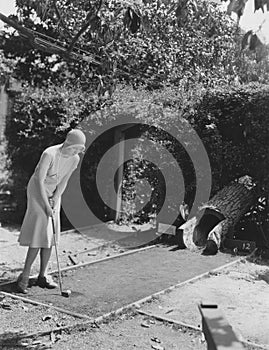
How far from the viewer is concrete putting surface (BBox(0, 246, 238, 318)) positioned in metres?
5.54

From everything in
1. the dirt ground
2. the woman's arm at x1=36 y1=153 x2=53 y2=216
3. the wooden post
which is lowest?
the dirt ground

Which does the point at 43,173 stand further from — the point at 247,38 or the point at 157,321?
the point at 247,38

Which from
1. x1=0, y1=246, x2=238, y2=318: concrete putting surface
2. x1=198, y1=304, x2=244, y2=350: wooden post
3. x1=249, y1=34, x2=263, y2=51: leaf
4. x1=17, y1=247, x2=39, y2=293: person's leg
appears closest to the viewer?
x1=198, y1=304, x2=244, y2=350: wooden post

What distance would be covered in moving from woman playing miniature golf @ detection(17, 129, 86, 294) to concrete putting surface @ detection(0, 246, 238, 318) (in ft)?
0.95

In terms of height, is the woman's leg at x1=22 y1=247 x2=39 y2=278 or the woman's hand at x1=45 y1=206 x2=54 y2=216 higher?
the woman's hand at x1=45 y1=206 x2=54 y2=216

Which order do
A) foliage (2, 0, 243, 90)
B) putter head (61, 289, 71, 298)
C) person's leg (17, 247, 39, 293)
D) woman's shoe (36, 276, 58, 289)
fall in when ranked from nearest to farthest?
putter head (61, 289, 71, 298)
person's leg (17, 247, 39, 293)
woman's shoe (36, 276, 58, 289)
foliage (2, 0, 243, 90)

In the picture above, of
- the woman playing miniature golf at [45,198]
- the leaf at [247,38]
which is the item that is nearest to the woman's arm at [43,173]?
the woman playing miniature golf at [45,198]

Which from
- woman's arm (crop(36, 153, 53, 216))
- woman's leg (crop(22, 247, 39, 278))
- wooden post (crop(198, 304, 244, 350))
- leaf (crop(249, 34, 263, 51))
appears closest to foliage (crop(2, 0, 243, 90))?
woman's arm (crop(36, 153, 53, 216))

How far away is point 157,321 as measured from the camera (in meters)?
4.98

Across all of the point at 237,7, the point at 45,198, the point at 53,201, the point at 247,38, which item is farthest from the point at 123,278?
the point at 237,7

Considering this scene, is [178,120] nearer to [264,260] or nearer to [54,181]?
[264,260]

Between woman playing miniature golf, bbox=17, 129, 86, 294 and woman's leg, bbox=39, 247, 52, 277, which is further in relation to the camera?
woman's leg, bbox=39, 247, 52, 277

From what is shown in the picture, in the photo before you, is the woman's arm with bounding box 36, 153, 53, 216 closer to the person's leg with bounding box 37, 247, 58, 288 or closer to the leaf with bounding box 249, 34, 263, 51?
the person's leg with bounding box 37, 247, 58, 288

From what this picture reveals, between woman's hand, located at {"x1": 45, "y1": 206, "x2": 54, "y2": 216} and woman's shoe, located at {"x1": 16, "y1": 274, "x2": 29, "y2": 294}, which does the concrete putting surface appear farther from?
woman's hand, located at {"x1": 45, "y1": 206, "x2": 54, "y2": 216}
